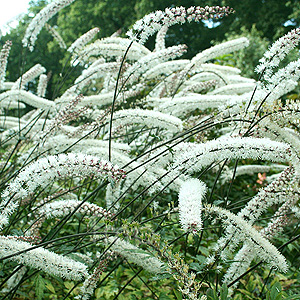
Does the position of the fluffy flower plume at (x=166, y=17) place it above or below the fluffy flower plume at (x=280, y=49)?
above

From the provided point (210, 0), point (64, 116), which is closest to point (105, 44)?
point (64, 116)

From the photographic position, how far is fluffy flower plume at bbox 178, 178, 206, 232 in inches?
53.1

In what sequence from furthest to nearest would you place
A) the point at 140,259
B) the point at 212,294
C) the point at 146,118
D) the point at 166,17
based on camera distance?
the point at 146,118 < the point at 166,17 < the point at 140,259 < the point at 212,294

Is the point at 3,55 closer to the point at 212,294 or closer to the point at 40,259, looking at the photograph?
the point at 40,259

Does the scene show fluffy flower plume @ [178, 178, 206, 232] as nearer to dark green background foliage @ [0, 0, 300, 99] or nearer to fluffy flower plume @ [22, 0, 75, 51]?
fluffy flower plume @ [22, 0, 75, 51]

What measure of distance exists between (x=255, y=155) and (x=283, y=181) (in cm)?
53

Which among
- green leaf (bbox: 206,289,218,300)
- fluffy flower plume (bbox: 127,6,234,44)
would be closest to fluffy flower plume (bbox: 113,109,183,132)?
fluffy flower plume (bbox: 127,6,234,44)

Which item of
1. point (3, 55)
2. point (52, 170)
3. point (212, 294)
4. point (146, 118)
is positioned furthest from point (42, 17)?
point (212, 294)

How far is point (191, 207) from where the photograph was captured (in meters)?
1.50

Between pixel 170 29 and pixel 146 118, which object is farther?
pixel 170 29

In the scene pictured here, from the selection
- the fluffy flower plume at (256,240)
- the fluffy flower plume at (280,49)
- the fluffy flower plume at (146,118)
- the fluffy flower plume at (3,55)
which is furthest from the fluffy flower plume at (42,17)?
the fluffy flower plume at (256,240)

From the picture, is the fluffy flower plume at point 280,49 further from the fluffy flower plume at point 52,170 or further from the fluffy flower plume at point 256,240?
the fluffy flower plume at point 52,170

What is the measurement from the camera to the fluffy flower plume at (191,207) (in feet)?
4.42

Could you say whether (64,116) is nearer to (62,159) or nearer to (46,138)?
(46,138)
